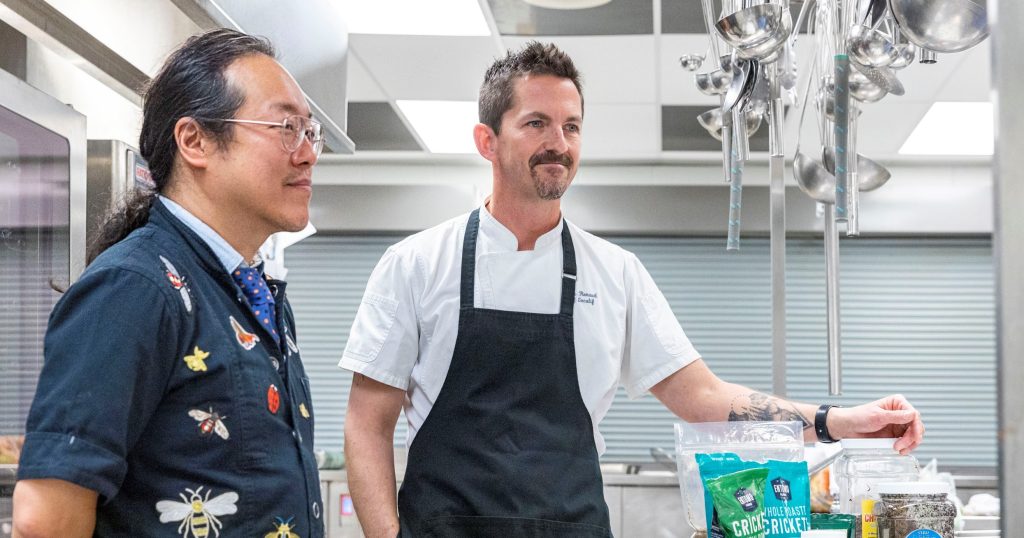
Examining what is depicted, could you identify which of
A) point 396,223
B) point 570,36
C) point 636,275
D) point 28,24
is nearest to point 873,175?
point 636,275

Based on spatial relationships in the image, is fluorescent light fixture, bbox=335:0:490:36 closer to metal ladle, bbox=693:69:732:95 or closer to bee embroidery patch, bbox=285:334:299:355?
metal ladle, bbox=693:69:732:95

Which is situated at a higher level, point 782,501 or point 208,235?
point 208,235

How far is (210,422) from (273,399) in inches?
4.0

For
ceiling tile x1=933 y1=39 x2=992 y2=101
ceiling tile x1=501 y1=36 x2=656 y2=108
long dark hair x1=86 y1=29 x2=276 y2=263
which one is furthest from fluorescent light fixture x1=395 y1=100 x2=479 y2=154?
long dark hair x1=86 y1=29 x2=276 y2=263

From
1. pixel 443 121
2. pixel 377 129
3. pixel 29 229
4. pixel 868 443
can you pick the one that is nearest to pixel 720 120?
pixel 868 443

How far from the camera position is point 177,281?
3.77ft

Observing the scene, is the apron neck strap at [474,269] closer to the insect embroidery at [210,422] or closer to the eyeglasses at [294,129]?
the eyeglasses at [294,129]

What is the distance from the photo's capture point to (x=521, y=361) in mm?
1951

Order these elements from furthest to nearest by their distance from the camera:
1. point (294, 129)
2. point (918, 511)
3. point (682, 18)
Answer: point (682, 18)
point (294, 129)
point (918, 511)

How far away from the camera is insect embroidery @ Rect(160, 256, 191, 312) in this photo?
3.74ft

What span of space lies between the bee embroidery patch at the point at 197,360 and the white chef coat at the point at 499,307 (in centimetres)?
80

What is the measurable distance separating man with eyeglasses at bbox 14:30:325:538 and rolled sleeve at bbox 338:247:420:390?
1.48 feet

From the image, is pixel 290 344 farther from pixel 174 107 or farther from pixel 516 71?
pixel 516 71

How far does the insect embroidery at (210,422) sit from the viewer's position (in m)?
1.12
